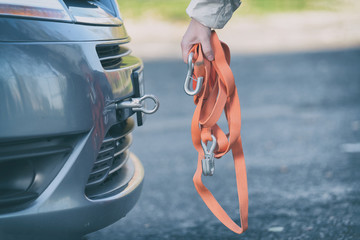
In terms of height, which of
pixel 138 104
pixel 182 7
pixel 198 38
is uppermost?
pixel 198 38

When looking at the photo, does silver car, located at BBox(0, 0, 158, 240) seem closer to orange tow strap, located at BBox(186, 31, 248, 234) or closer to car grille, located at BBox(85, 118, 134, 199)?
car grille, located at BBox(85, 118, 134, 199)

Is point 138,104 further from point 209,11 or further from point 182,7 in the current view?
point 182,7

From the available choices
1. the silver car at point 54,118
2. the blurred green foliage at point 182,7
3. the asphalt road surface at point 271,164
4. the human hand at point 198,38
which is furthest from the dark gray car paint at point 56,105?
the blurred green foliage at point 182,7

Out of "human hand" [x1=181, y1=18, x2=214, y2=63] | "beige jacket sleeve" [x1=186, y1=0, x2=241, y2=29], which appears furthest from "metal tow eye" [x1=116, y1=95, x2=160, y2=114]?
"beige jacket sleeve" [x1=186, y1=0, x2=241, y2=29]

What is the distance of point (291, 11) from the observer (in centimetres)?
1459

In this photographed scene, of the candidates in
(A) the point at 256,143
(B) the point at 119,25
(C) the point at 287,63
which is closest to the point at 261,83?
(C) the point at 287,63

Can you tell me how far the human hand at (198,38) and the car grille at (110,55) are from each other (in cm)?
31

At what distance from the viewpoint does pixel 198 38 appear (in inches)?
78.0

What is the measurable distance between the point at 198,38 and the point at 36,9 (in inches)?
23.6

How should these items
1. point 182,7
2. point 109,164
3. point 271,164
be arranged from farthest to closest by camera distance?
1. point 182,7
2. point 271,164
3. point 109,164

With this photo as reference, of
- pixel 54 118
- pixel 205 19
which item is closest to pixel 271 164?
pixel 205 19

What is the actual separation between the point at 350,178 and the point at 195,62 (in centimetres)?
207

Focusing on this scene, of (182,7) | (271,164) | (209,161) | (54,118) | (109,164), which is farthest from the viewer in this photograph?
(182,7)

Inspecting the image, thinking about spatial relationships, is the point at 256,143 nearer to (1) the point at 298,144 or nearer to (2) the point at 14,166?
(1) the point at 298,144
